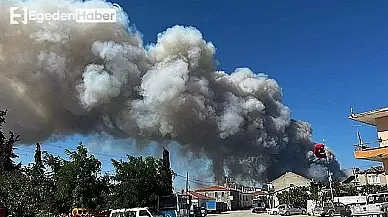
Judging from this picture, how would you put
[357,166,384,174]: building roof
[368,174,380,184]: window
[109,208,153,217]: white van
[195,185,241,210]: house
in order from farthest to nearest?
[195,185,241,210]: house
[368,174,380,184]: window
[357,166,384,174]: building roof
[109,208,153,217]: white van

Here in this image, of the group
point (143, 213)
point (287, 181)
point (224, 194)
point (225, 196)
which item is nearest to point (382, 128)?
point (143, 213)

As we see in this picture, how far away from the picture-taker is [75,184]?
2891 centimetres

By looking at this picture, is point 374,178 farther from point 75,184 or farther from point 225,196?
point 75,184

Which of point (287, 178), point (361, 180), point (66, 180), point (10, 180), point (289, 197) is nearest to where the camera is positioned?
point (10, 180)

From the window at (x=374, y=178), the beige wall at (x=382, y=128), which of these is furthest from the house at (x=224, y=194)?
the beige wall at (x=382, y=128)

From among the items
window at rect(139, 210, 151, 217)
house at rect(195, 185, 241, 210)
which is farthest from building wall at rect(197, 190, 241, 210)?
window at rect(139, 210, 151, 217)

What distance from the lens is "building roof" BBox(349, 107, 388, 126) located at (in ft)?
86.1

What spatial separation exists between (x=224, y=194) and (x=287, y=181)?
1383cm

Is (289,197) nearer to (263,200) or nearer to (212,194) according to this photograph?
(263,200)

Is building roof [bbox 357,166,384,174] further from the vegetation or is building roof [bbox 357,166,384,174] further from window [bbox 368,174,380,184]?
the vegetation

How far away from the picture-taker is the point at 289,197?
64.5 metres

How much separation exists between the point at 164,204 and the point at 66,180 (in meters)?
7.40

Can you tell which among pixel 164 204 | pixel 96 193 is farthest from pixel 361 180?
pixel 96 193

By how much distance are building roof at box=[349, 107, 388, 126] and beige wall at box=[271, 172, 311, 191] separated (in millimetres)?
57116
